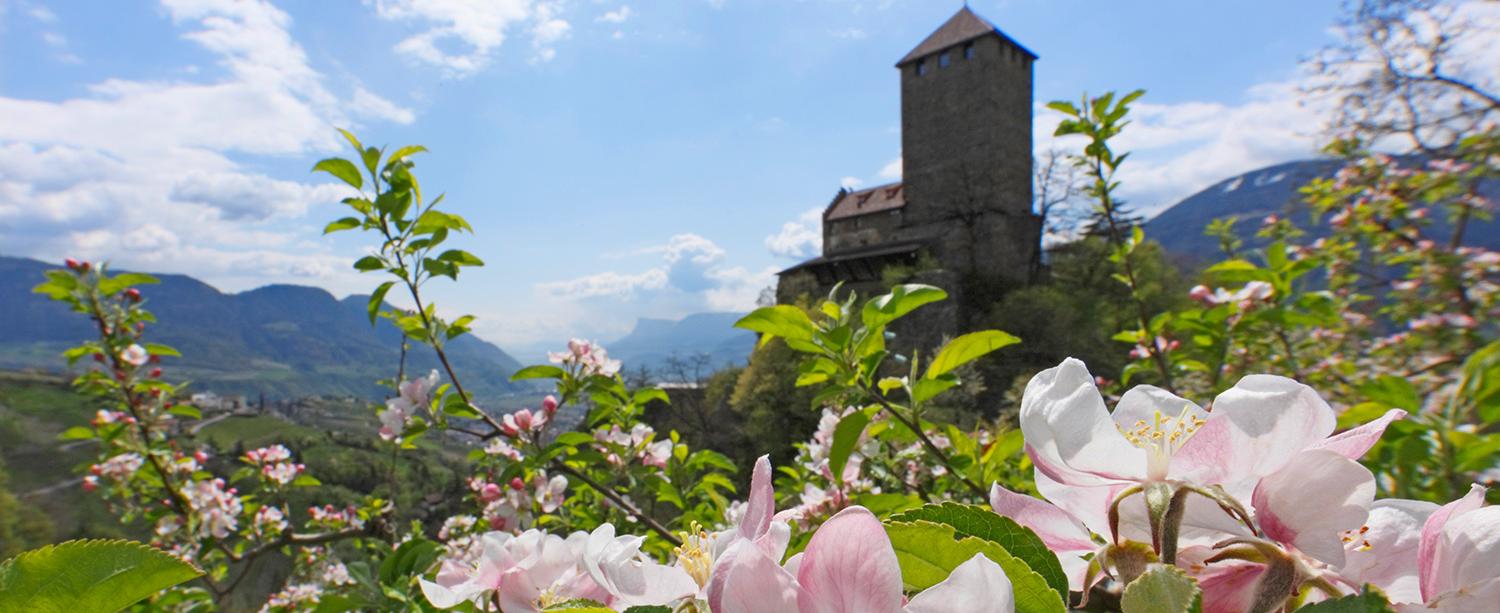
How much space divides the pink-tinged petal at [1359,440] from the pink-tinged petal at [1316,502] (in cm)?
1

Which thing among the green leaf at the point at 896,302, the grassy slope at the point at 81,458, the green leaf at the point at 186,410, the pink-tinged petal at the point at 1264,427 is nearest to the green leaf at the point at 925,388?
the green leaf at the point at 896,302

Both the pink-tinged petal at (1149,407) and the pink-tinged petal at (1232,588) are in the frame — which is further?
the pink-tinged petal at (1149,407)

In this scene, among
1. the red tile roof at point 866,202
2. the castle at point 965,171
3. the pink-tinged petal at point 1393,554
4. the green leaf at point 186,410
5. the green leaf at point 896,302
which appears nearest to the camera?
the pink-tinged petal at point 1393,554

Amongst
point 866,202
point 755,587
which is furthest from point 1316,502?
point 866,202

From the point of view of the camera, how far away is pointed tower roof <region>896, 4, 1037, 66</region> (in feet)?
83.0

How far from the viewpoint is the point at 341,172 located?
6.32 feet

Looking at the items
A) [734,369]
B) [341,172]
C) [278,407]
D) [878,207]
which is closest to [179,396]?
[341,172]

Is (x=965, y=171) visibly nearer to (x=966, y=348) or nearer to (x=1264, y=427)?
(x=966, y=348)

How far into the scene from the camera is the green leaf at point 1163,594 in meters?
0.28

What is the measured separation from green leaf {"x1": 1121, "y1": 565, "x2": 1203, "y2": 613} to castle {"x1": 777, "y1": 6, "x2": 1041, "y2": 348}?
76.4 ft

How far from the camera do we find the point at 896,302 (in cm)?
126

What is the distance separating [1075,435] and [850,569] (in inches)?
6.0

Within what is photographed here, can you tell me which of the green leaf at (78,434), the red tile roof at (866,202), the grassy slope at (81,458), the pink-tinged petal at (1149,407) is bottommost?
the grassy slope at (81,458)

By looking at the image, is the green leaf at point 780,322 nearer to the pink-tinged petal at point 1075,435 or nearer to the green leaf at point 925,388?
the green leaf at point 925,388
